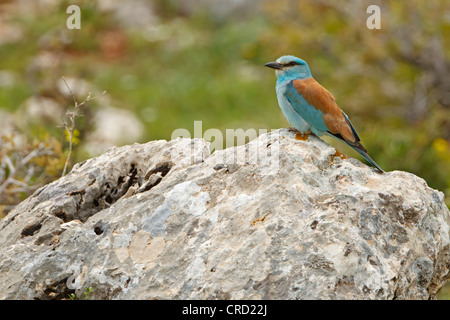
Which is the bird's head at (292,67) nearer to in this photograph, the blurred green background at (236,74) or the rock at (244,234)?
the rock at (244,234)

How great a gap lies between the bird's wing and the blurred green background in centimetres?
388

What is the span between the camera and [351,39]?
12148mm

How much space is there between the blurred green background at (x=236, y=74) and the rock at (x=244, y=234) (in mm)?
4663

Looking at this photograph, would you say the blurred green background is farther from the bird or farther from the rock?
the rock

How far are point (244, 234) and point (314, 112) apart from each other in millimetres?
1500

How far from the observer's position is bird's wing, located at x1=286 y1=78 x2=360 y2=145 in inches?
169

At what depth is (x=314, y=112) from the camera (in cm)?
431
